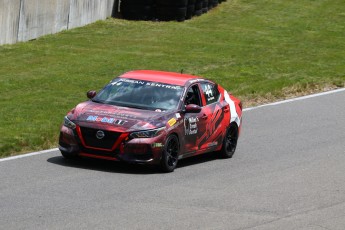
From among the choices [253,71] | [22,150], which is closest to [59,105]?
[22,150]

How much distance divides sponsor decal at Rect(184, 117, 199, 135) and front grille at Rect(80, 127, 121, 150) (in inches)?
52.1

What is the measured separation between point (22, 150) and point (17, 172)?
1.88 metres

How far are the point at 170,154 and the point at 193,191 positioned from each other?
1.57 metres

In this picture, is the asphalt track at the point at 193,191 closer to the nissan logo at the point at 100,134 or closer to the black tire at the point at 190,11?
the nissan logo at the point at 100,134

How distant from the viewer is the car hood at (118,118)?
15.4 m

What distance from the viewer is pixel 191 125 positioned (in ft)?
53.5

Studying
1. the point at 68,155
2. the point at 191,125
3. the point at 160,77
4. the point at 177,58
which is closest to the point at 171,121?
the point at 191,125

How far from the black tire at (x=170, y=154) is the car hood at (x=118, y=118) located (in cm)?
32

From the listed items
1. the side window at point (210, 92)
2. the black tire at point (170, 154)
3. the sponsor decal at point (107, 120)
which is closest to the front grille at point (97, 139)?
the sponsor decal at point (107, 120)

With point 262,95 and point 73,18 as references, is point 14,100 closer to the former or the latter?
point 262,95

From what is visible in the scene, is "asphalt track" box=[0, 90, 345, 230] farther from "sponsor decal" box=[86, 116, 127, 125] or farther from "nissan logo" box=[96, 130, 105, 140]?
"sponsor decal" box=[86, 116, 127, 125]

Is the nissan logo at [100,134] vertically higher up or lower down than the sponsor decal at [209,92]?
lower down

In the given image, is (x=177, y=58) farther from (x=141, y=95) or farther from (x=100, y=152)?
(x=100, y=152)

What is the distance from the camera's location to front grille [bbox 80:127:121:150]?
1530cm
